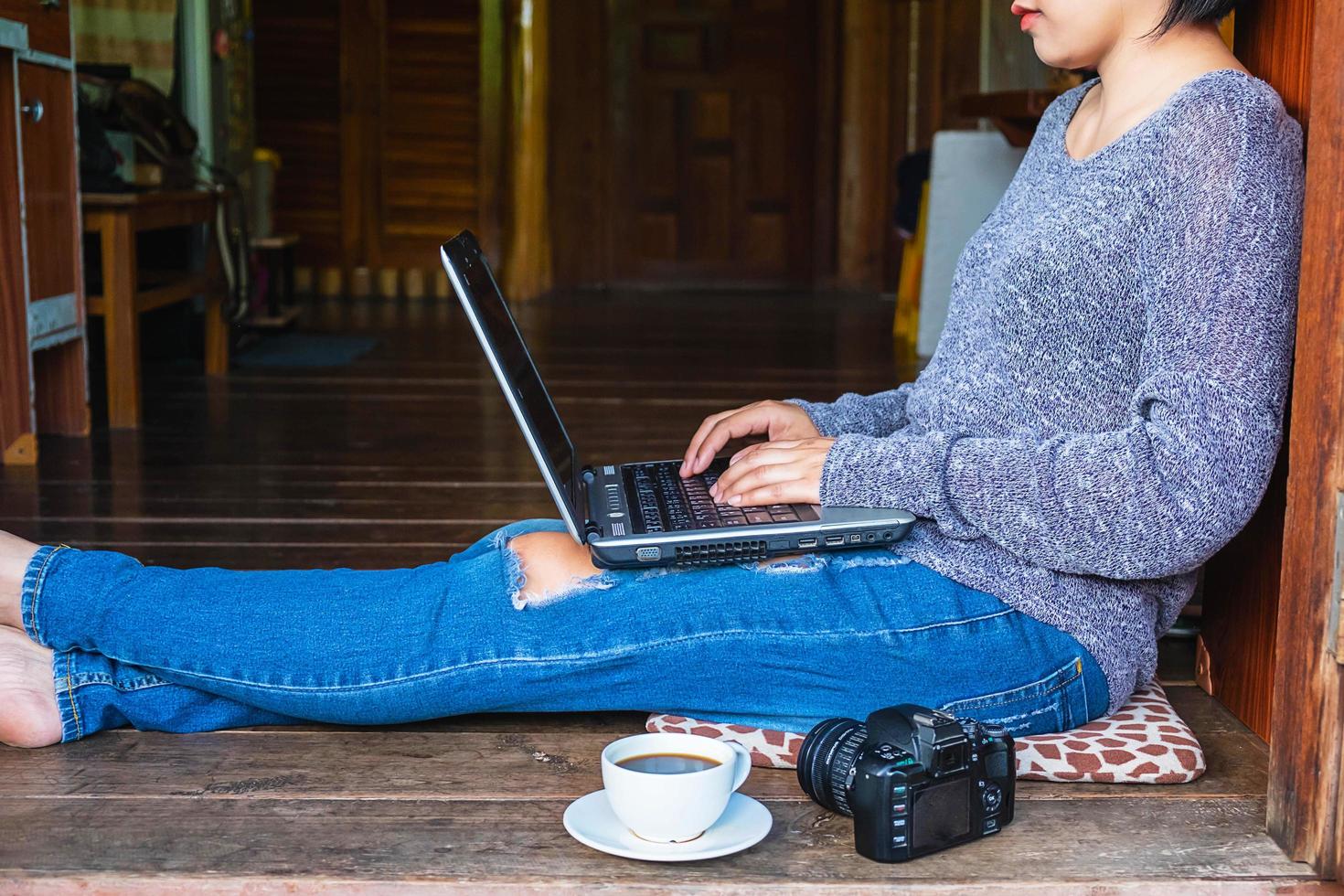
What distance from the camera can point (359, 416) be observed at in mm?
3320

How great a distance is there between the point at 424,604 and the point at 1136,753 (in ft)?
2.04

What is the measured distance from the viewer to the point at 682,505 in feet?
4.39

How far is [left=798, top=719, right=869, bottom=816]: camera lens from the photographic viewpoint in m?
1.12

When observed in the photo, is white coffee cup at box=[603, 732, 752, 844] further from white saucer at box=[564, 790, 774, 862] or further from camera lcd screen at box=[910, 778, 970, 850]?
camera lcd screen at box=[910, 778, 970, 850]

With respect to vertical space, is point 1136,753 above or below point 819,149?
below

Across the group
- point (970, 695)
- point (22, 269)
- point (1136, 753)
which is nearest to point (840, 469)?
point (970, 695)

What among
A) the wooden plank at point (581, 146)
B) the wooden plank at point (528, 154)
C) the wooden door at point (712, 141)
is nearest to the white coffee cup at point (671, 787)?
the wooden plank at point (528, 154)

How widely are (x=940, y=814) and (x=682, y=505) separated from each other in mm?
385

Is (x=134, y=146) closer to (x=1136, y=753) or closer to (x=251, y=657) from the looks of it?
(x=251, y=657)

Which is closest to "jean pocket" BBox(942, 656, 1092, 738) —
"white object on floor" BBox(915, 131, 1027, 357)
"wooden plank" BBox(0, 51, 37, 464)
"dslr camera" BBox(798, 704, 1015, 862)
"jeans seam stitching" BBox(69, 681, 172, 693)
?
"dslr camera" BBox(798, 704, 1015, 862)

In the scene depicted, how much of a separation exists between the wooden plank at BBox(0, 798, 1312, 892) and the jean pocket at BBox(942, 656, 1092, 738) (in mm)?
86

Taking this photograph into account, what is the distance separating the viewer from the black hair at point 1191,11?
46.4 inches

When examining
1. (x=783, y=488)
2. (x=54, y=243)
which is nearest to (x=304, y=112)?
(x=54, y=243)

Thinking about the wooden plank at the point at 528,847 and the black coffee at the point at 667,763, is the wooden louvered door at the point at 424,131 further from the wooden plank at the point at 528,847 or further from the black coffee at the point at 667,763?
the black coffee at the point at 667,763
